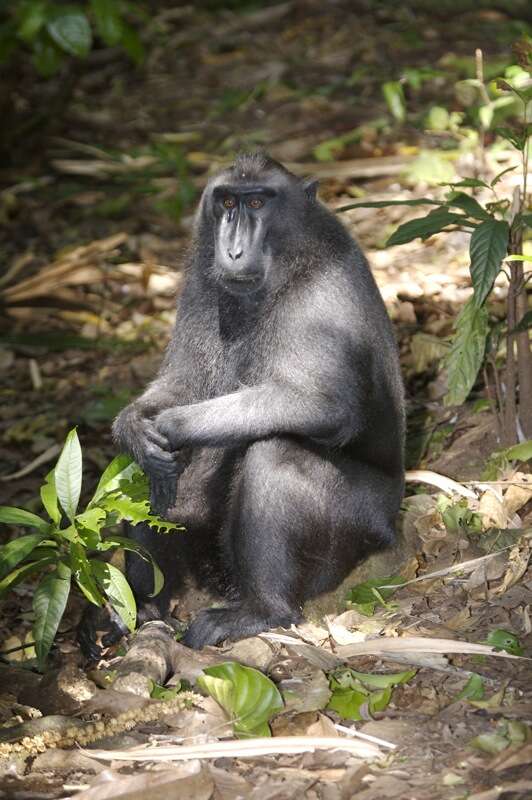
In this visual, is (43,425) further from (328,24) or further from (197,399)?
(328,24)

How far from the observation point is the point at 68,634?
607 cm

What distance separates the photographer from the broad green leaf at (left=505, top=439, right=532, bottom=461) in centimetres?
577

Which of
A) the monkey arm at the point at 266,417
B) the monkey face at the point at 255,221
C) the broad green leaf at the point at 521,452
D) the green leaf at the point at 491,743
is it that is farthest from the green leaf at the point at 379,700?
the monkey face at the point at 255,221

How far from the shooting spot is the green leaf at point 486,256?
17.3 feet

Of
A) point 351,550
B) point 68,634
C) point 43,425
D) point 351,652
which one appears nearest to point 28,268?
point 43,425

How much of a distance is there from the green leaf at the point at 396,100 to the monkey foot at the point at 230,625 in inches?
255

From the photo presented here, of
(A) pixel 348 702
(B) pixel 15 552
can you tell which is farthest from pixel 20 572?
(A) pixel 348 702

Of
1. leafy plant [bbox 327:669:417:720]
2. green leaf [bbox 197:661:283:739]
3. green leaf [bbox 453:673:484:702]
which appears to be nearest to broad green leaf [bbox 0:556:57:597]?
green leaf [bbox 197:661:283:739]

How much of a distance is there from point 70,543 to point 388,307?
3.54 m

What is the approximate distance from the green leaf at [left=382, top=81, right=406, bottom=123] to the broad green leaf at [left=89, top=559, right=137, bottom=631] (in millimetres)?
6727

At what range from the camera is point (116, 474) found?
17.5 ft

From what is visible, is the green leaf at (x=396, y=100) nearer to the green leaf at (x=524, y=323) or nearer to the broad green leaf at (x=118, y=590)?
the green leaf at (x=524, y=323)

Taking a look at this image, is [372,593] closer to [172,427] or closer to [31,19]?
[172,427]

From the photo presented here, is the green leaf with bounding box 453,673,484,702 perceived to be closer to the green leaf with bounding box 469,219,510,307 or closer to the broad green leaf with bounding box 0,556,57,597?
the green leaf with bounding box 469,219,510,307
